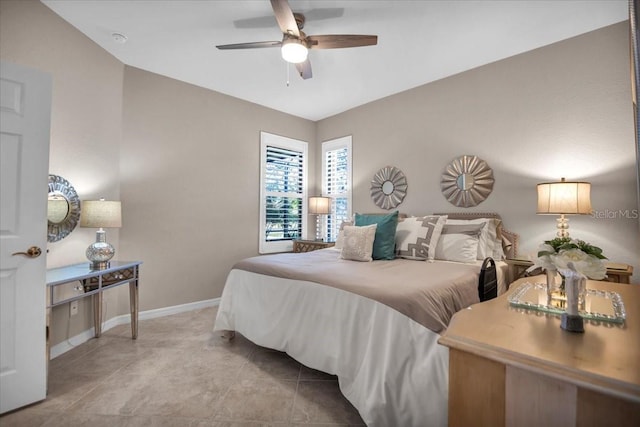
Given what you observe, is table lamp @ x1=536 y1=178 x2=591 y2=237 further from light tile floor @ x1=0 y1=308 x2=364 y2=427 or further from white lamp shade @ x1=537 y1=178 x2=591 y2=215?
light tile floor @ x1=0 y1=308 x2=364 y2=427

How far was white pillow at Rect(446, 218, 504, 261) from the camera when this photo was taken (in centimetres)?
272

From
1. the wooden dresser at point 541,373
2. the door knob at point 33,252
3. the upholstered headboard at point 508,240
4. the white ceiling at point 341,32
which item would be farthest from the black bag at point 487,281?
the door knob at point 33,252

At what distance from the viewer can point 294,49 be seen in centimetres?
220

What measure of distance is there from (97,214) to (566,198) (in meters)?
3.82

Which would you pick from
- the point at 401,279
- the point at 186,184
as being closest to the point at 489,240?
the point at 401,279

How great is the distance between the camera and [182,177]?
3.48 meters

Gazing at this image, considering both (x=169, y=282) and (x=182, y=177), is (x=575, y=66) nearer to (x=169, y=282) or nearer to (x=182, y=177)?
(x=182, y=177)

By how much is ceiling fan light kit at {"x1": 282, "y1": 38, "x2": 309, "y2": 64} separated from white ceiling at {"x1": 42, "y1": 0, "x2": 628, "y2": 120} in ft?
1.04

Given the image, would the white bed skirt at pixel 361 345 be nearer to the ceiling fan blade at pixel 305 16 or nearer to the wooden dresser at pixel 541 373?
the wooden dresser at pixel 541 373

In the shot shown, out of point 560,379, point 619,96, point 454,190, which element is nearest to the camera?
point 560,379

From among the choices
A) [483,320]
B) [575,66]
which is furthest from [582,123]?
[483,320]

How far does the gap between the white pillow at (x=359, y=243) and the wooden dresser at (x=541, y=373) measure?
1.70 metres

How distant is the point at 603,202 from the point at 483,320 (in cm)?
237

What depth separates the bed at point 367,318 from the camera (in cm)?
145
